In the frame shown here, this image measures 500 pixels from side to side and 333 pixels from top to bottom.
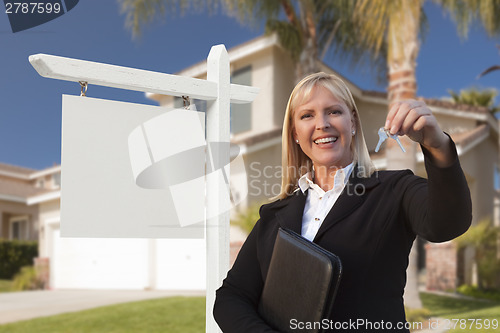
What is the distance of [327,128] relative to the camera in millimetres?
1605

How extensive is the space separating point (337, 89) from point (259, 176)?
1084 centimetres

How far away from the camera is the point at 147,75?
239 centimetres

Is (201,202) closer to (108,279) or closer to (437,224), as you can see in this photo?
(437,224)

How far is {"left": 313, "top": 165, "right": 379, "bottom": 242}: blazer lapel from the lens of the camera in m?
1.52

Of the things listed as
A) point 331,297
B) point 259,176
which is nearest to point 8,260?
point 259,176

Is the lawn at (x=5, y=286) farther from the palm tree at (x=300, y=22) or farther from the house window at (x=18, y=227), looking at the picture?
the palm tree at (x=300, y=22)

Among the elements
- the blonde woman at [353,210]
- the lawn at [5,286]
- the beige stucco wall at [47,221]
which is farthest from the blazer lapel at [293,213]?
the beige stucco wall at [47,221]

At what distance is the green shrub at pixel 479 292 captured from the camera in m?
10.5

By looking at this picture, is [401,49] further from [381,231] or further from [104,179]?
[381,231]

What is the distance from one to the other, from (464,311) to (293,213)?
7.58 metres

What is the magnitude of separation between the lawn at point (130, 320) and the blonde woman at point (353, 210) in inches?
Result: 199

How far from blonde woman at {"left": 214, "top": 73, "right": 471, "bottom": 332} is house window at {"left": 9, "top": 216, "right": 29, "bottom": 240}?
24209 mm

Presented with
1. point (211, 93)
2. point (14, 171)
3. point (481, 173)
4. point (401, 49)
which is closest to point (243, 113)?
point (401, 49)

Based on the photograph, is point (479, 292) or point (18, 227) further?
point (18, 227)
